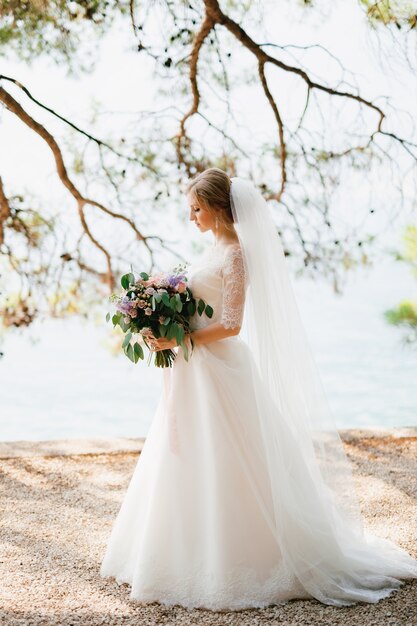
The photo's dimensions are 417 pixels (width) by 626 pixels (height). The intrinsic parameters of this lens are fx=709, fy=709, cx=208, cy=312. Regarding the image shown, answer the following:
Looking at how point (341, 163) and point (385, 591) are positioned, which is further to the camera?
point (341, 163)

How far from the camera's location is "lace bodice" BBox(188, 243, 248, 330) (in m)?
2.85

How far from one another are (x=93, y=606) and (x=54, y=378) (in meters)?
17.5

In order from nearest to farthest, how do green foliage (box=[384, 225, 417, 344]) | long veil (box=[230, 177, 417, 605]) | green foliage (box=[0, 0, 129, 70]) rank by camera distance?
long veil (box=[230, 177, 417, 605]) < green foliage (box=[0, 0, 129, 70]) < green foliage (box=[384, 225, 417, 344])

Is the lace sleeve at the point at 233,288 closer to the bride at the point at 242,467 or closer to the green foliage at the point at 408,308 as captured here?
the bride at the point at 242,467

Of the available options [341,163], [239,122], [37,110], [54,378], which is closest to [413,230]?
[341,163]

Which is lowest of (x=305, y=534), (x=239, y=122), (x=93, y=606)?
(x=93, y=606)

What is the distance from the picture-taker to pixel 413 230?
18.3ft

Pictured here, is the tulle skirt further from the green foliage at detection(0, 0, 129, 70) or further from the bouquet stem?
the green foliage at detection(0, 0, 129, 70)

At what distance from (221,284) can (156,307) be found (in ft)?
1.07

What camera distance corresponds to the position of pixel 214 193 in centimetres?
296

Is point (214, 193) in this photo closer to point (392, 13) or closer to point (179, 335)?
point (179, 335)

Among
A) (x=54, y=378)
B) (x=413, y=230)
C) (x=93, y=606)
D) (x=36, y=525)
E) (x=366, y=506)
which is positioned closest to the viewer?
(x=93, y=606)

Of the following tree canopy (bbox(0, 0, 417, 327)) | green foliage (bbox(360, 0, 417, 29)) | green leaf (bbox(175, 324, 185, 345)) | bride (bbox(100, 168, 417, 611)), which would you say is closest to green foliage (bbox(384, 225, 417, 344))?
tree canopy (bbox(0, 0, 417, 327))

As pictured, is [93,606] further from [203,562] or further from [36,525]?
[36,525]
